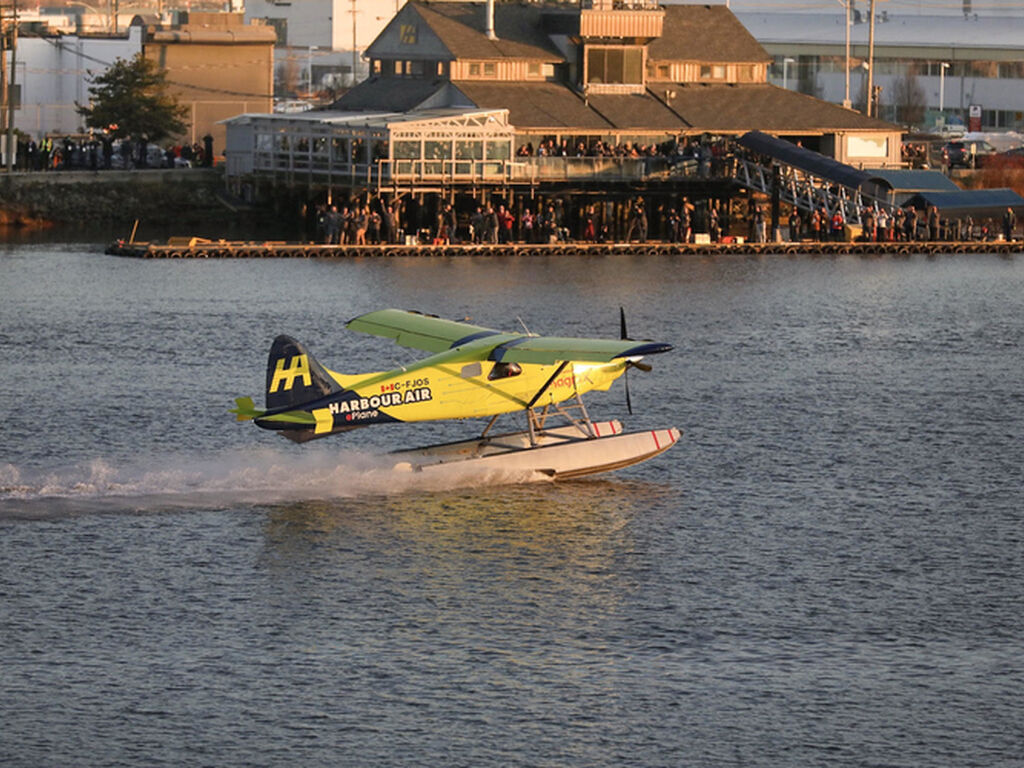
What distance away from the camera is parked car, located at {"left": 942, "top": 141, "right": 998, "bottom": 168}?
94.6m

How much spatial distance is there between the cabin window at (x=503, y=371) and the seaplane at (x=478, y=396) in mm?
17

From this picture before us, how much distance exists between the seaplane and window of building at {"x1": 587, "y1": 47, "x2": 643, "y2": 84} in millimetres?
48193

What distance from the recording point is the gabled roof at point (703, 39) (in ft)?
276

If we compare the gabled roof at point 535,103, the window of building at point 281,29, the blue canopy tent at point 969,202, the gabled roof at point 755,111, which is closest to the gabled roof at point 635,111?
the gabled roof at point 535,103

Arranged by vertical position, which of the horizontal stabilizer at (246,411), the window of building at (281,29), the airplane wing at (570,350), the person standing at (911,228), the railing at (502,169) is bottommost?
the horizontal stabilizer at (246,411)

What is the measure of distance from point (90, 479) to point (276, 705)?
10.6m

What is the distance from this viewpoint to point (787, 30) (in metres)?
142

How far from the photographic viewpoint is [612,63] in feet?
267

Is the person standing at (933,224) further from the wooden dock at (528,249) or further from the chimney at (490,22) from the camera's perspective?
the chimney at (490,22)

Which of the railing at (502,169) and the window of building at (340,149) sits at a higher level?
the window of building at (340,149)

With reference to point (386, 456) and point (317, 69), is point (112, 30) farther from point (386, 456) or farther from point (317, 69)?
point (386, 456)

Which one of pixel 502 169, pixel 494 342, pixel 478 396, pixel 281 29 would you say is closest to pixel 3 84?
pixel 502 169

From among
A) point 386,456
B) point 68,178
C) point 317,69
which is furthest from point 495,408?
point 317,69

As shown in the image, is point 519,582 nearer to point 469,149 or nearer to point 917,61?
point 469,149
